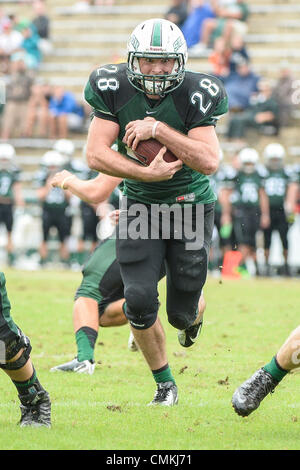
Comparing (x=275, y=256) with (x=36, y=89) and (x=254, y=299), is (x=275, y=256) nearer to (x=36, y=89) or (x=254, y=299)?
(x=254, y=299)

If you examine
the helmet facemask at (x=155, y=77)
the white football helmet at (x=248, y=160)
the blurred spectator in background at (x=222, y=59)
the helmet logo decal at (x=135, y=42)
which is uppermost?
the helmet logo decal at (x=135, y=42)

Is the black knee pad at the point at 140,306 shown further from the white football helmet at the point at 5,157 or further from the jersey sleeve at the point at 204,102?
the white football helmet at the point at 5,157

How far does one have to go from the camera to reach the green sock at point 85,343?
620 centimetres

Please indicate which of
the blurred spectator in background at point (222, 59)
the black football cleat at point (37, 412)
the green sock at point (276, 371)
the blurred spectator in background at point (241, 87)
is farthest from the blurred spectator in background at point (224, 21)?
the black football cleat at point (37, 412)

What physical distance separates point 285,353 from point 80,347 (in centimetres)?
201

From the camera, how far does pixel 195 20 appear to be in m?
16.6

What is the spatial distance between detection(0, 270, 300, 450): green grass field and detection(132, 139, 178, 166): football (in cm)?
127

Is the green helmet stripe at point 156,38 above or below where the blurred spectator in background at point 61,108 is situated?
above

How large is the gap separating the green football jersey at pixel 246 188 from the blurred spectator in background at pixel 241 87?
1661mm

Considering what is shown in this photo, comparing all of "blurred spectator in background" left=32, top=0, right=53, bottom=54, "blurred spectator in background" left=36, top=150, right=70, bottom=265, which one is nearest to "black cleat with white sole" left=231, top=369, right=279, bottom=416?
"blurred spectator in background" left=36, top=150, right=70, bottom=265

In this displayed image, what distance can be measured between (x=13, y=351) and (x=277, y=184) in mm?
9899

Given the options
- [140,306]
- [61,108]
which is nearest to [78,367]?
[140,306]

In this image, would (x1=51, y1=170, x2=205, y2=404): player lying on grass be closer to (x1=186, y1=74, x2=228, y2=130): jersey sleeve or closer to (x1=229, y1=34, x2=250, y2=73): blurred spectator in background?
(x1=186, y1=74, x2=228, y2=130): jersey sleeve

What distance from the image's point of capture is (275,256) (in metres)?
14.0
